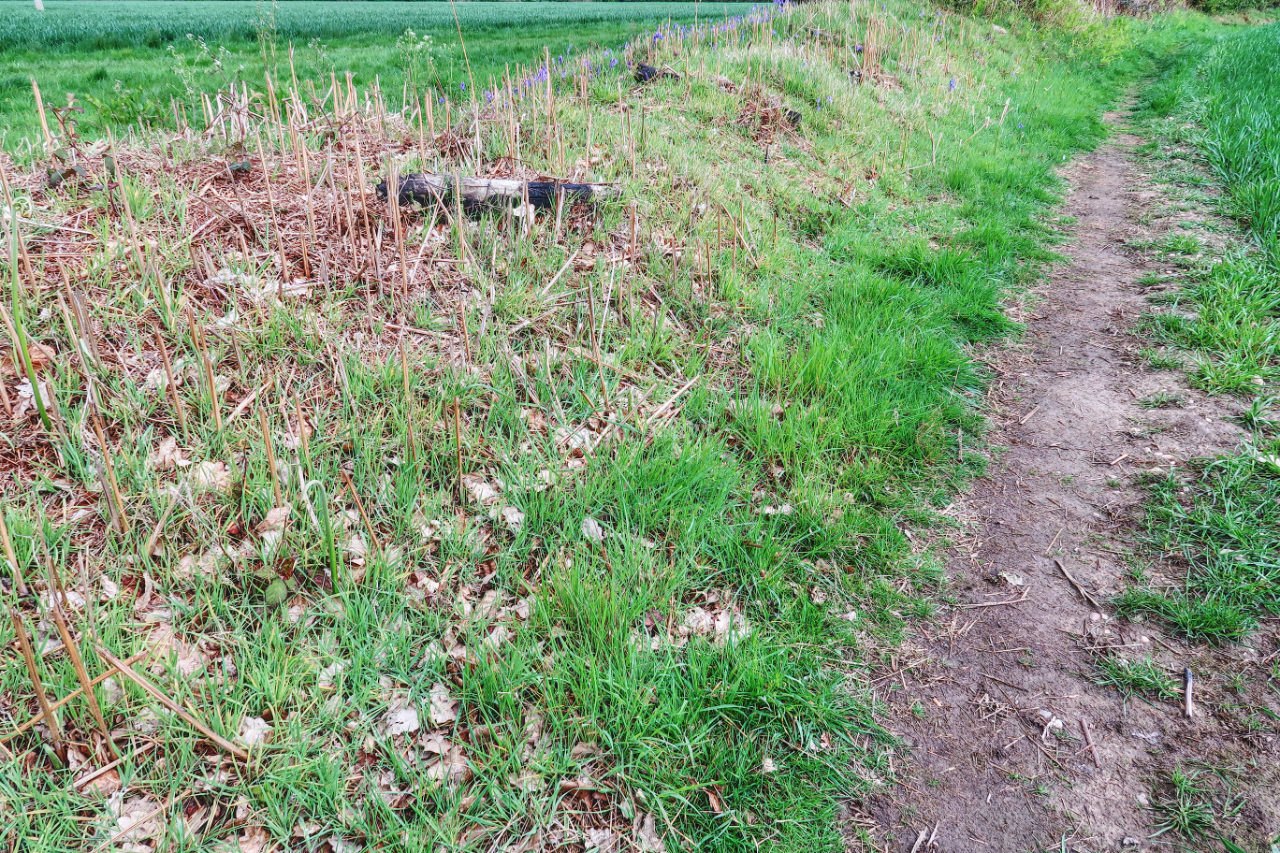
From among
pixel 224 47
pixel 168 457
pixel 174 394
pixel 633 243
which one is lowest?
pixel 168 457

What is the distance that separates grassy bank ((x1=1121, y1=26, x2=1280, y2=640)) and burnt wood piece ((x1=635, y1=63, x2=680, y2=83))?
4.94 meters

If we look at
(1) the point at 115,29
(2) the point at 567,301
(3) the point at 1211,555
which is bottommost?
(3) the point at 1211,555

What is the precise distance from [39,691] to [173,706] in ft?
0.97

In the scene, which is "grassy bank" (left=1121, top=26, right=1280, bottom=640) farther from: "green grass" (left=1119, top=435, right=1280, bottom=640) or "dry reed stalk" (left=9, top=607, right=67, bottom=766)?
"dry reed stalk" (left=9, top=607, right=67, bottom=766)

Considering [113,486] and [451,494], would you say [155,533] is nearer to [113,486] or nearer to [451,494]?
[113,486]

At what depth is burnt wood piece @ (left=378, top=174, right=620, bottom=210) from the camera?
12.4 ft

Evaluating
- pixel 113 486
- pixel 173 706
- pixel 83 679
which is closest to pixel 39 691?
pixel 83 679

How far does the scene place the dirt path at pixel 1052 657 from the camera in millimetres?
1815

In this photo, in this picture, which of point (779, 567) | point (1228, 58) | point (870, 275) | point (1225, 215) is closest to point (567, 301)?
point (779, 567)

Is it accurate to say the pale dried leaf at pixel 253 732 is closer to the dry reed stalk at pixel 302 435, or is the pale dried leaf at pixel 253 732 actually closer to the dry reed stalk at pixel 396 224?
the dry reed stalk at pixel 302 435

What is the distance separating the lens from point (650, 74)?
7020 millimetres

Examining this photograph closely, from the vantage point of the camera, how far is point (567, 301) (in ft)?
11.8

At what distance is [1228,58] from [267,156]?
15113 mm

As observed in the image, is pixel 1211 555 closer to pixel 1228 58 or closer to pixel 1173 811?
pixel 1173 811
